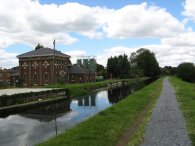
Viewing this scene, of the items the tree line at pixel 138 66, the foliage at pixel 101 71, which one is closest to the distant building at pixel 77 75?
the tree line at pixel 138 66

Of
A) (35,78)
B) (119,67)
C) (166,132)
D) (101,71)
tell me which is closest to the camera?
(166,132)

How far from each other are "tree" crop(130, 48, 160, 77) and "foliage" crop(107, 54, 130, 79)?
117 ft

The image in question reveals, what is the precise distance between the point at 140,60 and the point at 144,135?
16955 centimetres

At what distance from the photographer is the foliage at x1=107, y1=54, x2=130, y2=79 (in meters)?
140

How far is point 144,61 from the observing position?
181875 millimetres

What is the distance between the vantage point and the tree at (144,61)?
183 meters

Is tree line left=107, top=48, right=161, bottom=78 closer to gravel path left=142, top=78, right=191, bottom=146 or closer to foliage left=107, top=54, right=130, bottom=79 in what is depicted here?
foliage left=107, top=54, right=130, bottom=79

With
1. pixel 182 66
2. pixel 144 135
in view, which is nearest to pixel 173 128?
pixel 144 135

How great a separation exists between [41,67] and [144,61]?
10606 cm

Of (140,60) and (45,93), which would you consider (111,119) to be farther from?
(140,60)

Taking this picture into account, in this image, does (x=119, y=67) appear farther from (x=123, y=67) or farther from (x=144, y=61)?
(x=144, y=61)

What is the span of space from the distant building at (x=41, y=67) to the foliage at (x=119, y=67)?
54531 millimetres

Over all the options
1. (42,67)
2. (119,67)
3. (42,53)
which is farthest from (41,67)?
(119,67)

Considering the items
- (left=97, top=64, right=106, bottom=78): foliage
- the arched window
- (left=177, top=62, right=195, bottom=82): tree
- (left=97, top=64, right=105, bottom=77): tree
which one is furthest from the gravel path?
(left=97, top=64, right=105, bottom=77): tree
